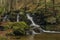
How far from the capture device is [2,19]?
31484 millimetres

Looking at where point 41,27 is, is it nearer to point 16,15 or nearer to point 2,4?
point 16,15

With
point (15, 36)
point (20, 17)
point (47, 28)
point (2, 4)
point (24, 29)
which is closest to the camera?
point (15, 36)

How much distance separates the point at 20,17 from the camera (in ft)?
103

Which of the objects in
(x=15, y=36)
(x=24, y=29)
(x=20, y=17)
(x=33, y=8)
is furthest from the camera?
(x=33, y=8)

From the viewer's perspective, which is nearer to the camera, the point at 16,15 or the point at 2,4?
the point at 16,15

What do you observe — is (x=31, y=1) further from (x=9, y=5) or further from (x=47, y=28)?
(x=47, y=28)

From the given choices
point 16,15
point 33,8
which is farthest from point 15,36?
point 33,8

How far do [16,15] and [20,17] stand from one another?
75 centimetres

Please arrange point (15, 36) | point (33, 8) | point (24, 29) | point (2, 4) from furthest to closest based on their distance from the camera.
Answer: point (2, 4)
point (33, 8)
point (24, 29)
point (15, 36)

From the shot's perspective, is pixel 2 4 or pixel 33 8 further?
pixel 2 4

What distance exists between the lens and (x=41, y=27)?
97.3 feet

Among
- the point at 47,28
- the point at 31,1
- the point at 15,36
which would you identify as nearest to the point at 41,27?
the point at 47,28

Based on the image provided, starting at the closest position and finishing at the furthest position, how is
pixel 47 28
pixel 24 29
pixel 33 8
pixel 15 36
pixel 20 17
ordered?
pixel 15 36
pixel 24 29
pixel 47 28
pixel 20 17
pixel 33 8

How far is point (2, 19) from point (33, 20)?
356cm
